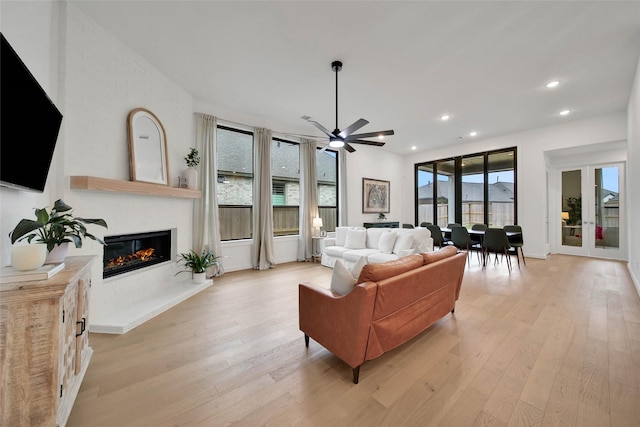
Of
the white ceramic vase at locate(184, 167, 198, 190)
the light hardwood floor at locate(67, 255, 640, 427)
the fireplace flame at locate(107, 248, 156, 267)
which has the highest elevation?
the white ceramic vase at locate(184, 167, 198, 190)

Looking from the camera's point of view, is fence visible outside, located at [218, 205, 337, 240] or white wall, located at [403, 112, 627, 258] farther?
white wall, located at [403, 112, 627, 258]

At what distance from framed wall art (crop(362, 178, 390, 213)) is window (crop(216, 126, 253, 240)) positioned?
143 inches

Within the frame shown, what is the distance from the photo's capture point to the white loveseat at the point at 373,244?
4469 mm

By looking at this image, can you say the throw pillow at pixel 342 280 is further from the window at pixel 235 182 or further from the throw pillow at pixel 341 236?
the window at pixel 235 182

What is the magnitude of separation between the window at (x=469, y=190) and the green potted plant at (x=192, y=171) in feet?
23.3

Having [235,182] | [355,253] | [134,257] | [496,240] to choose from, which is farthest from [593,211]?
[134,257]

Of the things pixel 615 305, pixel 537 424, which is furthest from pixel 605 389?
pixel 615 305

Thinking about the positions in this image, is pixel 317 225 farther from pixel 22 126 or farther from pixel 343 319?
pixel 22 126

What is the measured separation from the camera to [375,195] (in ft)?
25.7

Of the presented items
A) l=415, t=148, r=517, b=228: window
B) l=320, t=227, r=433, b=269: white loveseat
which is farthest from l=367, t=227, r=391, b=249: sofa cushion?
l=415, t=148, r=517, b=228: window

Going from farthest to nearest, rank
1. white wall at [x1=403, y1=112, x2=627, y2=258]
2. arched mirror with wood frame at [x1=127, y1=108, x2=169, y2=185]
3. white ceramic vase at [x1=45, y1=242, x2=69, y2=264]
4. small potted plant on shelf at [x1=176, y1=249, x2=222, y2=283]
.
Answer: white wall at [x1=403, y1=112, x2=627, y2=258], small potted plant on shelf at [x1=176, y1=249, x2=222, y2=283], arched mirror with wood frame at [x1=127, y1=108, x2=169, y2=185], white ceramic vase at [x1=45, y1=242, x2=69, y2=264]

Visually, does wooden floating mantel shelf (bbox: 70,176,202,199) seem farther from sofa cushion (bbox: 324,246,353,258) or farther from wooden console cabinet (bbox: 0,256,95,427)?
sofa cushion (bbox: 324,246,353,258)

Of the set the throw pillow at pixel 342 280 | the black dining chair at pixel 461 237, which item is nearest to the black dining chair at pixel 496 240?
the black dining chair at pixel 461 237

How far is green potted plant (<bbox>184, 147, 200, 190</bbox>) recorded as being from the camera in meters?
4.00
